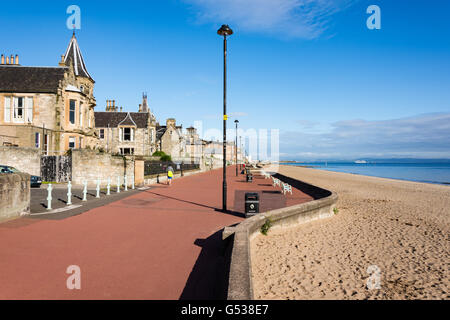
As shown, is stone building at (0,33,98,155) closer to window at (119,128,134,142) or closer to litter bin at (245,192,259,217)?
window at (119,128,134,142)

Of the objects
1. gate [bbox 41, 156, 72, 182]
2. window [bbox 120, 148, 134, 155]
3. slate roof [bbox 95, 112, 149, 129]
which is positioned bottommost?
gate [bbox 41, 156, 72, 182]

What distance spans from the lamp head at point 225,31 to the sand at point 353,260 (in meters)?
7.86

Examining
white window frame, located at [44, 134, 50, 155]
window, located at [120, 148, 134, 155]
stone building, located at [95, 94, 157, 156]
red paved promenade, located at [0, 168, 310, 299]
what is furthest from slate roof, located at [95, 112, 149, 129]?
red paved promenade, located at [0, 168, 310, 299]

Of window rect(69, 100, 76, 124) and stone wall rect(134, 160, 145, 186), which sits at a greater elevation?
window rect(69, 100, 76, 124)

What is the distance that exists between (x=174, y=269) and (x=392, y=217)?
36.7ft

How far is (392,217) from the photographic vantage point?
1244 cm

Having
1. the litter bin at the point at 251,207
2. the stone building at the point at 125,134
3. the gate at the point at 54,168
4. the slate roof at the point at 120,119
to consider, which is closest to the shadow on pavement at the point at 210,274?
the litter bin at the point at 251,207

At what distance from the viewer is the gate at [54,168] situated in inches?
805

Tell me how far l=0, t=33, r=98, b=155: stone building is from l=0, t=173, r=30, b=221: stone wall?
56.1ft

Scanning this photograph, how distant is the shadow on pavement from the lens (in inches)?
172

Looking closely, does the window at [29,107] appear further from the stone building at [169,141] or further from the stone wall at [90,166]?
the stone building at [169,141]

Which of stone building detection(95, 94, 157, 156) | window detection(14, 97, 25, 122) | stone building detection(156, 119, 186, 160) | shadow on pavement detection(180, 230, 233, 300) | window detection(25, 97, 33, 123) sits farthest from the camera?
stone building detection(156, 119, 186, 160)
